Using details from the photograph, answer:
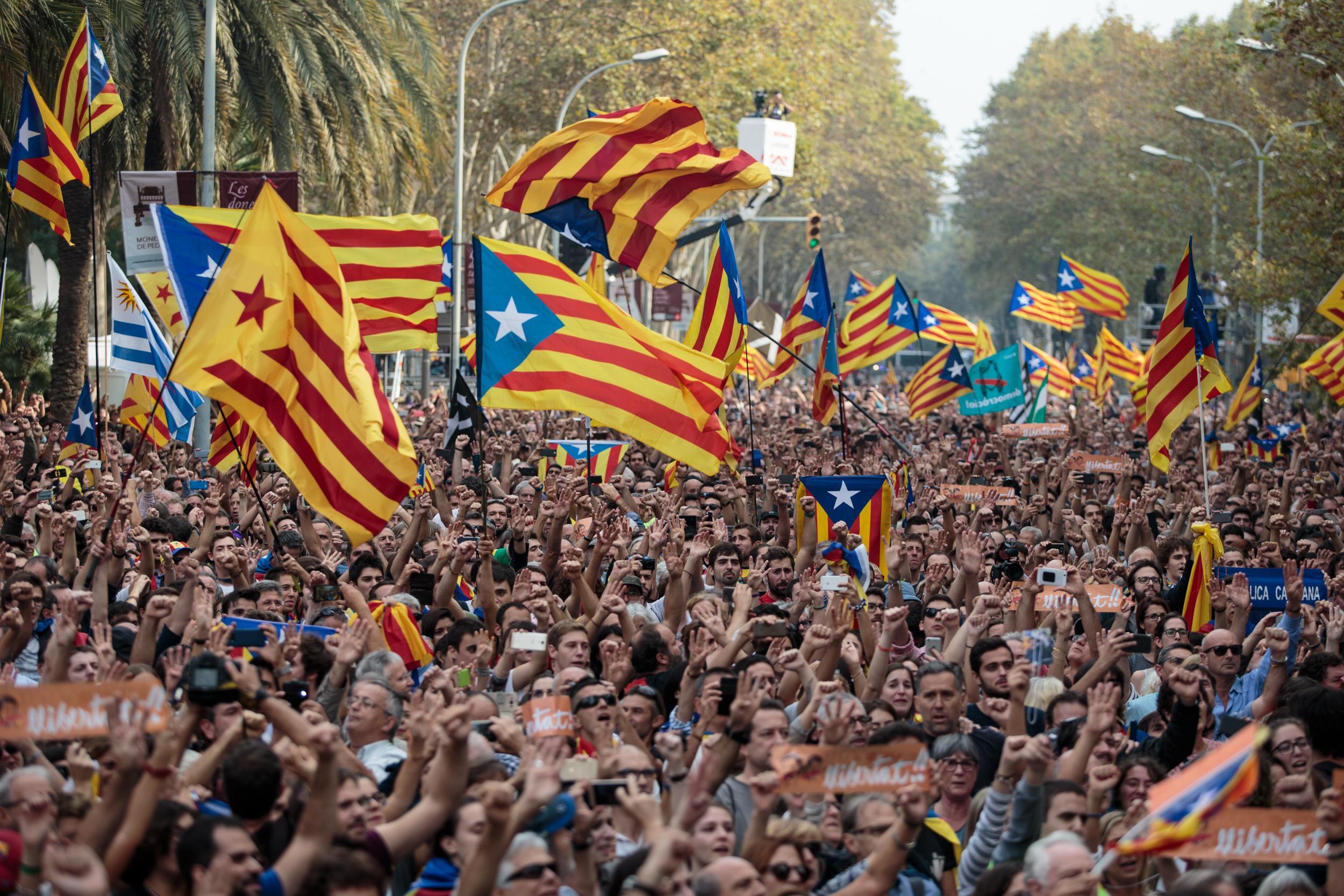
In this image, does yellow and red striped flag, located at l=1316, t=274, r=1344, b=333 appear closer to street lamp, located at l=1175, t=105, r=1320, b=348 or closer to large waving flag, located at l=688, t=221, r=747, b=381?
large waving flag, located at l=688, t=221, r=747, b=381

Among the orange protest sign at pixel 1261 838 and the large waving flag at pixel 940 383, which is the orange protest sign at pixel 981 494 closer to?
the large waving flag at pixel 940 383

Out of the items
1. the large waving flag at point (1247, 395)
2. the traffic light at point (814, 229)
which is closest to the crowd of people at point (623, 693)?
the large waving flag at point (1247, 395)

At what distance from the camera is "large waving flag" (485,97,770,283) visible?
1164 cm

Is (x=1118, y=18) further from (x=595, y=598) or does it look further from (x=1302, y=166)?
(x=595, y=598)

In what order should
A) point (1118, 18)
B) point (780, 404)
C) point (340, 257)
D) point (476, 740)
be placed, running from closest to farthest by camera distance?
point (476, 740) < point (340, 257) < point (780, 404) < point (1118, 18)

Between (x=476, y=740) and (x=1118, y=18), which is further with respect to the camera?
(x=1118, y=18)

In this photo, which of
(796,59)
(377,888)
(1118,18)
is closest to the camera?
(377,888)

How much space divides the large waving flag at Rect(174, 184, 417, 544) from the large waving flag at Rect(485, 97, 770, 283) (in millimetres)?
2951

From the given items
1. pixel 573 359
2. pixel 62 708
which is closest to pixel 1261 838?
pixel 62 708

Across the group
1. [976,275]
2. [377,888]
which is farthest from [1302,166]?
[976,275]

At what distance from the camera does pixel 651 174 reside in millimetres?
11844

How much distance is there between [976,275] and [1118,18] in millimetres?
24817

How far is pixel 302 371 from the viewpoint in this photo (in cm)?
862

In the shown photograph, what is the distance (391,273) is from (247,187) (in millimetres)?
2130
